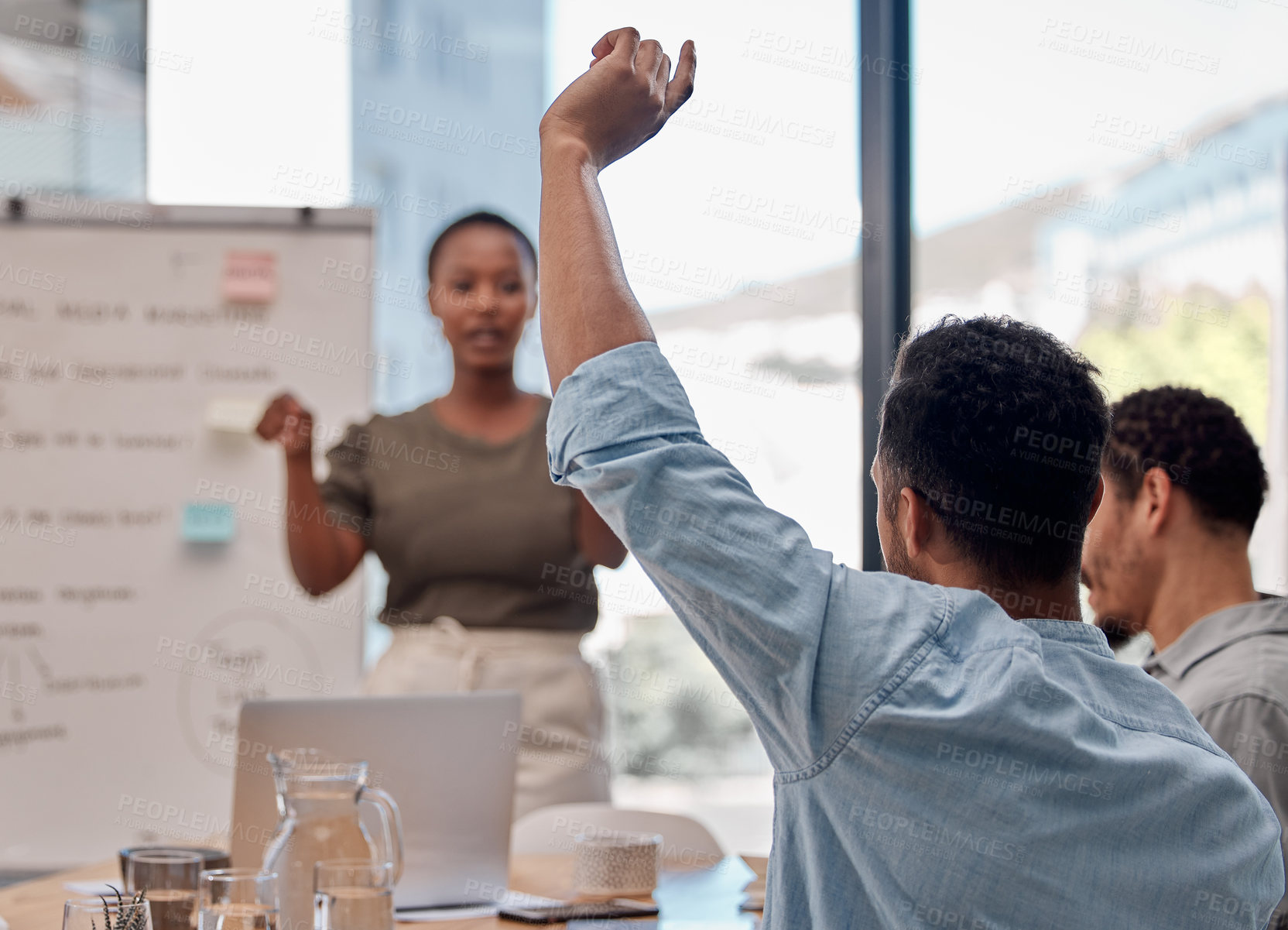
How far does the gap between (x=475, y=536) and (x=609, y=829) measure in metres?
0.60

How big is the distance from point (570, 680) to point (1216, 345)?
175 centimetres

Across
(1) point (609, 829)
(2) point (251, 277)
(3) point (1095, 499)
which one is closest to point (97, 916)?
(3) point (1095, 499)

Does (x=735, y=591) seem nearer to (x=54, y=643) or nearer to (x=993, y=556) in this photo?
(x=993, y=556)

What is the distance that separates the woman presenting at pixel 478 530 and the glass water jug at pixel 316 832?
35.2 inches

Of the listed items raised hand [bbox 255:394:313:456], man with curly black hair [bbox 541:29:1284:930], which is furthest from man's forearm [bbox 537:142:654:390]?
raised hand [bbox 255:394:313:456]

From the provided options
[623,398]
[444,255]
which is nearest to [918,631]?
[623,398]

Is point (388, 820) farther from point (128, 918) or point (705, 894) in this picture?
point (705, 894)

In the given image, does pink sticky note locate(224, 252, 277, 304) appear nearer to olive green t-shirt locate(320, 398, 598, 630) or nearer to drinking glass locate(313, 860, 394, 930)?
olive green t-shirt locate(320, 398, 598, 630)

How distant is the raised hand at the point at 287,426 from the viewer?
2023mm

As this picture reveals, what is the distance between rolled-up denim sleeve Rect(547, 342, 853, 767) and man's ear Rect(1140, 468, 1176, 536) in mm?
946

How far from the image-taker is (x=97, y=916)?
0.86 metres

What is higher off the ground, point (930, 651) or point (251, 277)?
point (251, 277)

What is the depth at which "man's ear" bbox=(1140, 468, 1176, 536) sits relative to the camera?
4.82 feet

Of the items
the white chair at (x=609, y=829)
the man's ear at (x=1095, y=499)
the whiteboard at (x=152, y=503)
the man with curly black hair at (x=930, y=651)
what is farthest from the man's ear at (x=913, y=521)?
the whiteboard at (x=152, y=503)
